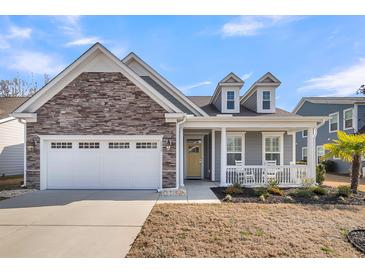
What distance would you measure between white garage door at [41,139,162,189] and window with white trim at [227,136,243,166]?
14.8ft

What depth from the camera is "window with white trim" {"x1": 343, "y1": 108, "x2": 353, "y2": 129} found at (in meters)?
18.7

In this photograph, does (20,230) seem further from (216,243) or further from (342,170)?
(342,170)

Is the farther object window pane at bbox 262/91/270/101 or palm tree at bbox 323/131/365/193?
window pane at bbox 262/91/270/101

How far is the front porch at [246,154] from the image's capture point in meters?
11.8

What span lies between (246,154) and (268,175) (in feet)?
7.29

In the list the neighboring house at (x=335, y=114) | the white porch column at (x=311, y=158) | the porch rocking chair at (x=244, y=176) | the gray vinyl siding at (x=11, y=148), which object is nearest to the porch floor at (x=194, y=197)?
the porch rocking chair at (x=244, y=176)

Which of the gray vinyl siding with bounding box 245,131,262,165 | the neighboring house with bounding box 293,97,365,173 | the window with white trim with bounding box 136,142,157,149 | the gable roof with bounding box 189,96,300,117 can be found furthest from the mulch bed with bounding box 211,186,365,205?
the neighboring house with bounding box 293,97,365,173

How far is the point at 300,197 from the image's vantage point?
927 centimetres

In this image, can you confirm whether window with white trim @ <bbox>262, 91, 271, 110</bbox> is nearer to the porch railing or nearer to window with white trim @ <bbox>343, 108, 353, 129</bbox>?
the porch railing

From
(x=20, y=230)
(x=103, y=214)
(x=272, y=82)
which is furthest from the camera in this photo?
(x=272, y=82)

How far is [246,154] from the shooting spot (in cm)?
1391

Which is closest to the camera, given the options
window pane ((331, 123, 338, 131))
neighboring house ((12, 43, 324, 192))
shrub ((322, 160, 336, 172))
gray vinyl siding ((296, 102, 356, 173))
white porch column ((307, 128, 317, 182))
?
neighboring house ((12, 43, 324, 192))
